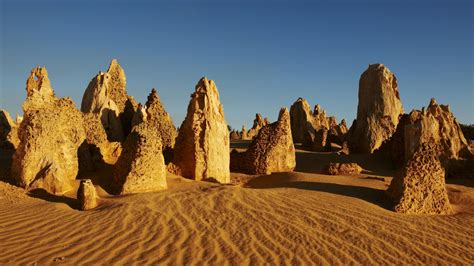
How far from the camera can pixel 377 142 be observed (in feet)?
61.5

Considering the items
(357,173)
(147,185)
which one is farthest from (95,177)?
(357,173)

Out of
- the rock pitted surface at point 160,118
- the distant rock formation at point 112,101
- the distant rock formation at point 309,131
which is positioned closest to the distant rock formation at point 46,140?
the distant rock formation at point 112,101

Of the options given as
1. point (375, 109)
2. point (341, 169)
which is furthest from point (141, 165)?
point (375, 109)

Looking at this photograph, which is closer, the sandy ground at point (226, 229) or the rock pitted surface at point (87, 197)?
the sandy ground at point (226, 229)

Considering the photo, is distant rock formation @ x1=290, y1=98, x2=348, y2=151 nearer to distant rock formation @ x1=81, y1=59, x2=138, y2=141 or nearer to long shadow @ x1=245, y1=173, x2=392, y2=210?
long shadow @ x1=245, y1=173, x2=392, y2=210

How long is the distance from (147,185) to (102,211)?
5.49 feet

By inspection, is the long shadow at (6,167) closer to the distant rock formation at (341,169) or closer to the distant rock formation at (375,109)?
the distant rock formation at (341,169)

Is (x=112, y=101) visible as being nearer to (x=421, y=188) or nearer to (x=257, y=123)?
(x=421, y=188)

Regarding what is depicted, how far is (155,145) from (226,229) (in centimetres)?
343

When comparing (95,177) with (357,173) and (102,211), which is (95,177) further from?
(357,173)

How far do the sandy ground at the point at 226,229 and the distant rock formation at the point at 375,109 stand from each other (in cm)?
957

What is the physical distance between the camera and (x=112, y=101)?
12.9 m

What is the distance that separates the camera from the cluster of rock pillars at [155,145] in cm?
873

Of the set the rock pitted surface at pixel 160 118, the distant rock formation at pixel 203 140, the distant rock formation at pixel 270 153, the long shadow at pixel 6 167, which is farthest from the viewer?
the distant rock formation at pixel 270 153
